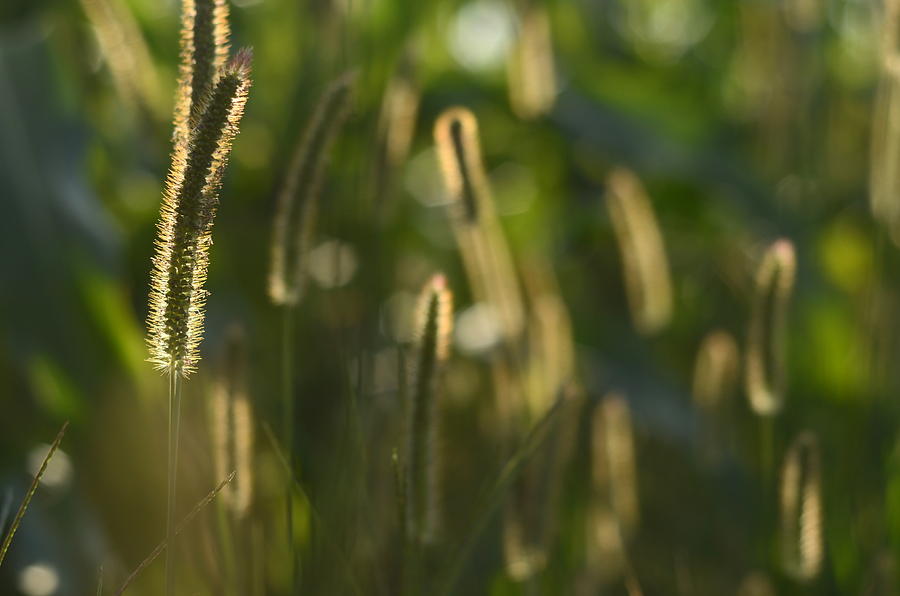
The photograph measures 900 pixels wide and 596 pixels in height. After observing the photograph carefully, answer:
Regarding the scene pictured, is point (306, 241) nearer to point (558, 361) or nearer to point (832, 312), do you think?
point (558, 361)

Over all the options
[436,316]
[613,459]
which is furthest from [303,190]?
[613,459]

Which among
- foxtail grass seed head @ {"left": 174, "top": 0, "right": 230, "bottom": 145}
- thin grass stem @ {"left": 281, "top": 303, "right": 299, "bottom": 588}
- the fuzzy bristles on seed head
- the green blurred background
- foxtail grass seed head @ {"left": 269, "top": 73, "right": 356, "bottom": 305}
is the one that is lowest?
the green blurred background

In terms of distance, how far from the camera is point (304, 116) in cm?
109

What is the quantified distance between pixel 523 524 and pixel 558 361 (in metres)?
0.18

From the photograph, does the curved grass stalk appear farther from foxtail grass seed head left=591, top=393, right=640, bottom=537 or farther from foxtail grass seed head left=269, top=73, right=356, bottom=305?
foxtail grass seed head left=591, top=393, right=640, bottom=537

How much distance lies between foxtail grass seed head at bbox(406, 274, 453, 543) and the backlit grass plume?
0.12 meters

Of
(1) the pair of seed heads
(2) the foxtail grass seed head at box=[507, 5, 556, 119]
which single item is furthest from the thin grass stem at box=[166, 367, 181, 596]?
(2) the foxtail grass seed head at box=[507, 5, 556, 119]

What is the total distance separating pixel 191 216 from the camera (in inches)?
12.6

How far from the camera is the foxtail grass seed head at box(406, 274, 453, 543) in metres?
0.44

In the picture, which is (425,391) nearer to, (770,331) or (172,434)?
(172,434)

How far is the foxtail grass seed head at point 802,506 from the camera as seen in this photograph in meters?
0.53

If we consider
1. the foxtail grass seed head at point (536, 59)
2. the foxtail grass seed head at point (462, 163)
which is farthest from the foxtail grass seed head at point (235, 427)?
the foxtail grass seed head at point (536, 59)

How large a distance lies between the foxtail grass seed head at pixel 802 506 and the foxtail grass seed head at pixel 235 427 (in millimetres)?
266

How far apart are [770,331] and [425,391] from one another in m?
0.23
